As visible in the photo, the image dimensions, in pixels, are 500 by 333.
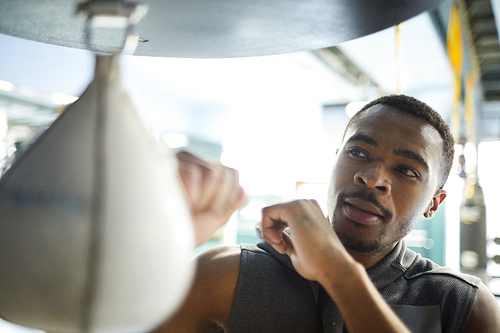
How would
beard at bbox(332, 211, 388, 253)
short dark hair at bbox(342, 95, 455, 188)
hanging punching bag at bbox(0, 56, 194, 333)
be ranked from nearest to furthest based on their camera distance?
hanging punching bag at bbox(0, 56, 194, 333), beard at bbox(332, 211, 388, 253), short dark hair at bbox(342, 95, 455, 188)

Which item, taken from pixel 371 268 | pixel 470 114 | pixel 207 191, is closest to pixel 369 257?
pixel 371 268

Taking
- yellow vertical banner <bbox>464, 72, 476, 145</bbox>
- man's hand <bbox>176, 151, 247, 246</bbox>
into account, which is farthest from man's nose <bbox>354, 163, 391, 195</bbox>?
yellow vertical banner <bbox>464, 72, 476, 145</bbox>

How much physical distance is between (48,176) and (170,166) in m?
0.09

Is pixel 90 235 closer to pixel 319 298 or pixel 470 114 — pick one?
pixel 319 298

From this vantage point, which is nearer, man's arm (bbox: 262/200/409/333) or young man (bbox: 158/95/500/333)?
man's arm (bbox: 262/200/409/333)

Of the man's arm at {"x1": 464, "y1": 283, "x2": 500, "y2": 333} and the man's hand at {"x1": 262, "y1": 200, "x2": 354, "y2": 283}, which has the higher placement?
the man's hand at {"x1": 262, "y1": 200, "x2": 354, "y2": 283}

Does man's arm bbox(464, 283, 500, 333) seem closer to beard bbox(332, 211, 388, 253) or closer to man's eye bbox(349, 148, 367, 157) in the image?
beard bbox(332, 211, 388, 253)

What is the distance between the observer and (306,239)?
2.16ft

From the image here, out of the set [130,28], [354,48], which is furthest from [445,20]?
[130,28]

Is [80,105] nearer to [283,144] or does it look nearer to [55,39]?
[55,39]

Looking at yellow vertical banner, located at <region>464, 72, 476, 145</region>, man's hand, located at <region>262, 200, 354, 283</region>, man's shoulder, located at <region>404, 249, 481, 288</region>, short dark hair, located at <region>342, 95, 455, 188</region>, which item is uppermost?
yellow vertical banner, located at <region>464, 72, 476, 145</region>

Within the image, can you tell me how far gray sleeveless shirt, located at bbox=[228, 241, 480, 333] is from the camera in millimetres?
956

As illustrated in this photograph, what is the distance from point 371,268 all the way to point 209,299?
443 mm

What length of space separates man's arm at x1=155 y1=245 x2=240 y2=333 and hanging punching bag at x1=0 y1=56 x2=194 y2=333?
0.68 metres
